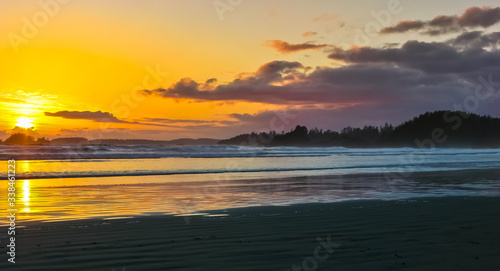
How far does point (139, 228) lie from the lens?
33.1 ft

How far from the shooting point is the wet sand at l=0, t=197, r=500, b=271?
22.6ft

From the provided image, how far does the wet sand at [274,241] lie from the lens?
271 inches

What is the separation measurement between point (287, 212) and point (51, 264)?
7.07 meters

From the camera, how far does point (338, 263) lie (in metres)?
6.88

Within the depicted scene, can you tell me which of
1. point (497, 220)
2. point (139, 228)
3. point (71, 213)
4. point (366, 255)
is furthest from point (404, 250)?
point (71, 213)

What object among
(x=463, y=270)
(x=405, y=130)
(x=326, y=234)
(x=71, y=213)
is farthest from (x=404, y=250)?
(x=405, y=130)

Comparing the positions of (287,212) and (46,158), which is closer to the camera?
(287,212)

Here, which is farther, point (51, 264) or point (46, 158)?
point (46, 158)

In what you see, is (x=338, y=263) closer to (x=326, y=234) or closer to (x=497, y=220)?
(x=326, y=234)

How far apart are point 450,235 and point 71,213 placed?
9.74 metres

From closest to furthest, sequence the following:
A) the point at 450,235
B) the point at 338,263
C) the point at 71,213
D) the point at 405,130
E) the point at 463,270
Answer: the point at 463,270 → the point at 338,263 → the point at 450,235 → the point at 71,213 → the point at 405,130

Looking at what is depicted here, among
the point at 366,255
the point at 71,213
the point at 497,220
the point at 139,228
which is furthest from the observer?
the point at 71,213

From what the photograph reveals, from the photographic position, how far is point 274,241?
8.59m

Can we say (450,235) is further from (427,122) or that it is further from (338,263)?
(427,122)
